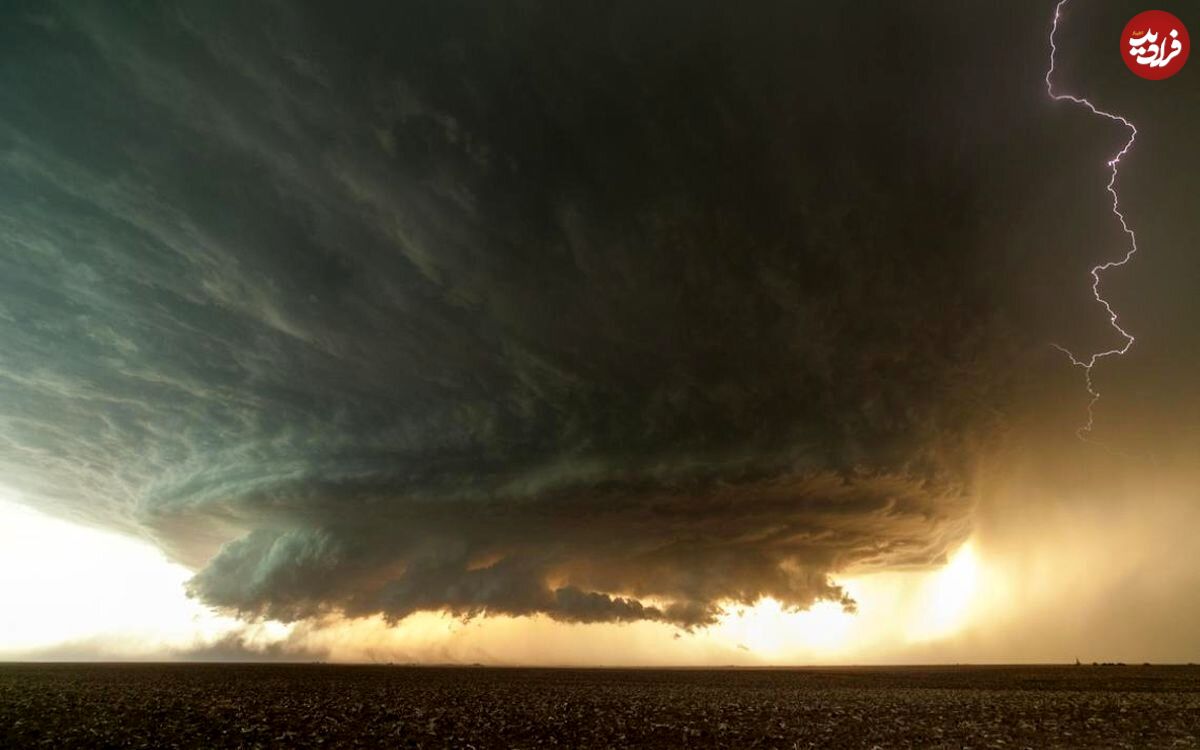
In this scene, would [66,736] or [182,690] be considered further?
[182,690]

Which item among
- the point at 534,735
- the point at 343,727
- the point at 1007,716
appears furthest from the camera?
the point at 1007,716

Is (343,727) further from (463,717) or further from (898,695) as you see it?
(898,695)

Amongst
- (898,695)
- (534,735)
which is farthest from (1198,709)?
(534,735)

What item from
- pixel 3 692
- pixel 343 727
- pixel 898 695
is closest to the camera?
pixel 343 727

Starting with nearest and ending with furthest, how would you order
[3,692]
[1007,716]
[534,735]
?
[534,735] < [1007,716] < [3,692]

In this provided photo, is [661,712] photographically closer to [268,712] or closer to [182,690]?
[268,712]

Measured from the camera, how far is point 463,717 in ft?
143

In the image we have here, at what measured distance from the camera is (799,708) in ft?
161

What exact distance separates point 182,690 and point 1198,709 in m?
89.5

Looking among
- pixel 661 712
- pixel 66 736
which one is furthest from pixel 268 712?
pixel 661 712

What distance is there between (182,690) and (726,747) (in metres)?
61.4

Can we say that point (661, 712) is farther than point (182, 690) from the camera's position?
No

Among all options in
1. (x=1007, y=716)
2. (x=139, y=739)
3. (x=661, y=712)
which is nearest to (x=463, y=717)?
(x=661, y=712)

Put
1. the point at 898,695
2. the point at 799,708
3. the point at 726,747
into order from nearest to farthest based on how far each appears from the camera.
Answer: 1. the point at 726,747
2. the point at 799,708
3. the point at 898,695
